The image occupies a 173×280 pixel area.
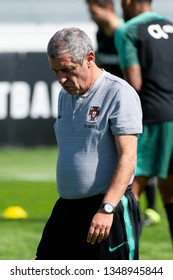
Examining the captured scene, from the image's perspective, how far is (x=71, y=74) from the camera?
531 centimetres

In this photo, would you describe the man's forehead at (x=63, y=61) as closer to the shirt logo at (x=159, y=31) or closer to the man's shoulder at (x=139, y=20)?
the man's shoulder at (x=139, y=20)

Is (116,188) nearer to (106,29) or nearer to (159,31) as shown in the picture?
(159,31)

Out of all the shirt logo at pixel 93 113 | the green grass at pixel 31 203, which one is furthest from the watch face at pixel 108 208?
the green grass at pixel 31 203

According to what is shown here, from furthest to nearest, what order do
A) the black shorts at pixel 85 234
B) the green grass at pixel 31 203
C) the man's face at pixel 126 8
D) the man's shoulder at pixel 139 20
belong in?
the green grass at pixel 31 203 → the man's face at pixel 126 8 → the man's shoulder at pixel 139 20 → the black shorts at pixel 85 234

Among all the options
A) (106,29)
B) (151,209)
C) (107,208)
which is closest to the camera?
(107,208)

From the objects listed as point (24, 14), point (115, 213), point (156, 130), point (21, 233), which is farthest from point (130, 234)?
point (24, 14)

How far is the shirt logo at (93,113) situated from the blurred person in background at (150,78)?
2.48m

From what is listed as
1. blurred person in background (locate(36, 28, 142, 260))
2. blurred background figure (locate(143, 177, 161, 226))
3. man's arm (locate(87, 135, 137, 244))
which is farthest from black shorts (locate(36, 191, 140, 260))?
blurred background figure (locate(143, 177, 161, 226))

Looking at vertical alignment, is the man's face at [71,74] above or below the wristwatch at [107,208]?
above

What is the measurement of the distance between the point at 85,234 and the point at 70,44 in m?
1.09

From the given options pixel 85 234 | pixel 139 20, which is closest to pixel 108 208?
pixel 85 234

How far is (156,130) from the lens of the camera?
316 inches

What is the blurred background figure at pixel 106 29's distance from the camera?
30.3ft

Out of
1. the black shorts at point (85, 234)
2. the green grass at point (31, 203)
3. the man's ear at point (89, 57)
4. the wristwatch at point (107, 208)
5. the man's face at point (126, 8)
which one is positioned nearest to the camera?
the wristwatch at point (107, 208)
